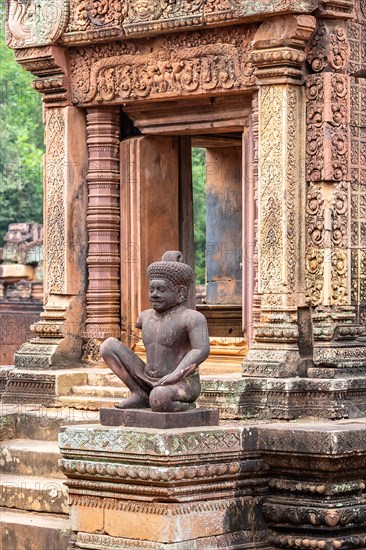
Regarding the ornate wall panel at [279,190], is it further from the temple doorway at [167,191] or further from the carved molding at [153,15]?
the carved molding at [153,15]

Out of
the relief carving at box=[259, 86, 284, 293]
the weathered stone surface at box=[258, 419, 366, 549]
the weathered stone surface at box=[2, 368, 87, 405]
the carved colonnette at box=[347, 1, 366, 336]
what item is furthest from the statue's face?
the weathered stone surface at box=[2, 368, 87, 405]

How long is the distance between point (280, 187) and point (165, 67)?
1.53m

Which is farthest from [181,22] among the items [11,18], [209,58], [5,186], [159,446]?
[5,186]

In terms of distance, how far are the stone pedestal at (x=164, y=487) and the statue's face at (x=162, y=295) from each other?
90 centimetres

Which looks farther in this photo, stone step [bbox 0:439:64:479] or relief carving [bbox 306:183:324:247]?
relief carving [bbox 306:183:324:247]

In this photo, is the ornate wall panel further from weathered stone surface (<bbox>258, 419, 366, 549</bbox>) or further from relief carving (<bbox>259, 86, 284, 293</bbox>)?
weathered stone surface (<bbox>258, 419, 366, 549</bbox>)

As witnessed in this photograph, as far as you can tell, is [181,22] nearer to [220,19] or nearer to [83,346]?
[220,19]

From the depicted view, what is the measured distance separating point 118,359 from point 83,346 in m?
2.78

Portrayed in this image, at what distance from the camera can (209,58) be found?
13.8 m

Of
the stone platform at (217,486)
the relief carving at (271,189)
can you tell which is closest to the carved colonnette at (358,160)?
the relief carving at (271,189)

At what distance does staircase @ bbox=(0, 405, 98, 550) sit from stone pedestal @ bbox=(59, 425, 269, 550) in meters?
0.60

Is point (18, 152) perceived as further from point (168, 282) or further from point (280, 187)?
point (168, 282)

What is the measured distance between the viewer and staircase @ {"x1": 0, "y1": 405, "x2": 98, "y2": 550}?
40.6ft

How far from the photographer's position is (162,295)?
11867 millimetres
